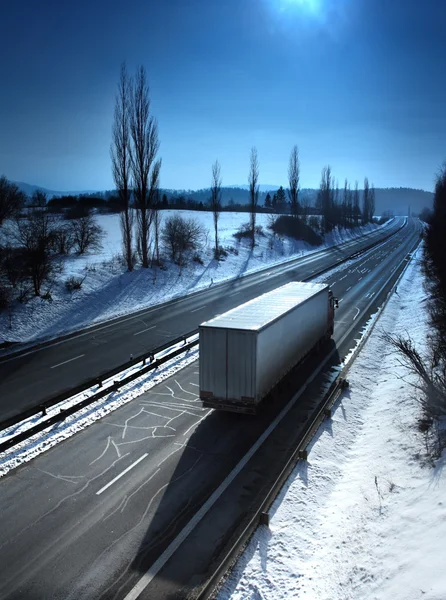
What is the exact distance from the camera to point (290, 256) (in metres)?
68.4

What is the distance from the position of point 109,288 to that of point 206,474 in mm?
26295

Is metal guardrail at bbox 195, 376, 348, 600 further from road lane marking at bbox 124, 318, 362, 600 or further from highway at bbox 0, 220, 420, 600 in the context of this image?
road lane marking at bbox 124, 318, 362, 600

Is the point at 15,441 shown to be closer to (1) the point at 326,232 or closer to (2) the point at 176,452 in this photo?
(2) the point at 176,452

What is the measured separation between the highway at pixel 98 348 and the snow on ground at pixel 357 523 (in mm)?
10682

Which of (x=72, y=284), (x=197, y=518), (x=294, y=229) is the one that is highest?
→ (x=294, y=229)

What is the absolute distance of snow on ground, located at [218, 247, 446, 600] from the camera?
307 inches

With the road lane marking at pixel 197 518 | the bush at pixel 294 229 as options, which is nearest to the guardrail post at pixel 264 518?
the road lane marking at pixel 197 518

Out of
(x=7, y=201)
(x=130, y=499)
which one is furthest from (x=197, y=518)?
(x=7, y=201)

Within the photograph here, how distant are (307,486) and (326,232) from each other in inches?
3403

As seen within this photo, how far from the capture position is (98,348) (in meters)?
23.9

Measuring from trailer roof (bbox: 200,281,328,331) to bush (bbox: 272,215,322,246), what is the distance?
5976 cm

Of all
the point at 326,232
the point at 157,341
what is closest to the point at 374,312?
the point at 157,341

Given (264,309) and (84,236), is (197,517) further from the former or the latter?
(84,236)

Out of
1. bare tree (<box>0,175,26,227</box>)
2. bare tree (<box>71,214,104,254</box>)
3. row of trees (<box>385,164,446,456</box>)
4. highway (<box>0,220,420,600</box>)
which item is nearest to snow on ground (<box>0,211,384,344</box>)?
bare tree (<box>71,214,104,254</box>)
